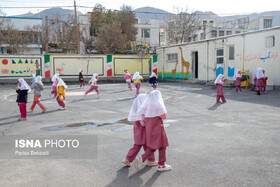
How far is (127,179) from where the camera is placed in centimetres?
428

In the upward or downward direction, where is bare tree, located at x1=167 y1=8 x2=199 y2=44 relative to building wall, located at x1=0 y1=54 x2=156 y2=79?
upward

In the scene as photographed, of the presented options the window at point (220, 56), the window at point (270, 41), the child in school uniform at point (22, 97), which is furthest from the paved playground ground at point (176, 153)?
the window at point (220, 56)

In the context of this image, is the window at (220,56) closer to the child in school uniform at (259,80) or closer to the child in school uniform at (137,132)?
the child in school uniform at (259,80)

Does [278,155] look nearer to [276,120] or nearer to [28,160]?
[276,120]

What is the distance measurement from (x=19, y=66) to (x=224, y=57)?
2008 centimetres

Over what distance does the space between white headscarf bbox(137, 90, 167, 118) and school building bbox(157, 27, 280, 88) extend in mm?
15852

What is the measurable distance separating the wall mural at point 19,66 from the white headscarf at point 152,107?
84.4 ft

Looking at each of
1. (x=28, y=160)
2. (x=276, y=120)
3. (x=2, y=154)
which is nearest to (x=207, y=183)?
(x=28, y=160)

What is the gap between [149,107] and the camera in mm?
4582

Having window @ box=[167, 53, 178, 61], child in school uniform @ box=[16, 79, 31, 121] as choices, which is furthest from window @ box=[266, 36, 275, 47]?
child in school uniform @ box=[16, 79, 31, 121]

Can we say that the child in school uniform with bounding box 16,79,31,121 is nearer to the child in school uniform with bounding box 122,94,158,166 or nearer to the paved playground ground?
the paved playground ground

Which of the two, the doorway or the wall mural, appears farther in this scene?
the wall mural

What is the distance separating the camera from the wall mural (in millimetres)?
27891

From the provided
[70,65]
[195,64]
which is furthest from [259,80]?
[70,65]
